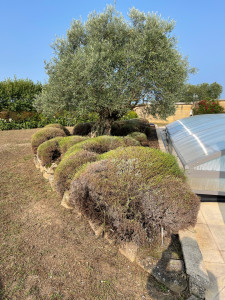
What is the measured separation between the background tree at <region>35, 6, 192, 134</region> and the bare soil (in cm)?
451

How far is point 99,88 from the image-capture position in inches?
300

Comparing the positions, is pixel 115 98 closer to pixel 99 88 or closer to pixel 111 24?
pixel 99 88

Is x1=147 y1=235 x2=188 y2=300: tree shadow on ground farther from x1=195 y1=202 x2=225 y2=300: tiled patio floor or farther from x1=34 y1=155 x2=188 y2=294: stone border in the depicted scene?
x1=195 y1=202 x2=225 y2=300: tiled patio floor

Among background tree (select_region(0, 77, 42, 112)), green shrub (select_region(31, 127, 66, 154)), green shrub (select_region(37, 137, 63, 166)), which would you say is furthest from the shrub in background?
green shrub (select_region(37, 137, 63, 166))

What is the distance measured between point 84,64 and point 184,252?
22.0 feet

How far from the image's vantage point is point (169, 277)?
2729 mm

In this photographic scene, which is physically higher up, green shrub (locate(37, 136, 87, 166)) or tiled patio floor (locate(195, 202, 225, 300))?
green shrub (locate(37, 136, 87, 166))

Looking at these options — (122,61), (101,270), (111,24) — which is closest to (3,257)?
(101,270)

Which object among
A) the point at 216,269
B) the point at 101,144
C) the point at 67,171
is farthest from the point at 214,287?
the point at 101,144

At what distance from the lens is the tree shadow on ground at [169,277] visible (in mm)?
2615

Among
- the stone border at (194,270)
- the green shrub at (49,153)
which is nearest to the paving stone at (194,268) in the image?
the stone border at (194,270)

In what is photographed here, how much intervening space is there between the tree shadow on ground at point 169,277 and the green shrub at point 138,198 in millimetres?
372

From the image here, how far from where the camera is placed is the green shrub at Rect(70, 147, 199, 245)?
3180 mm

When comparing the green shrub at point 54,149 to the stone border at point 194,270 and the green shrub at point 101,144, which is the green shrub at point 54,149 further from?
the stone border at point 194,270
